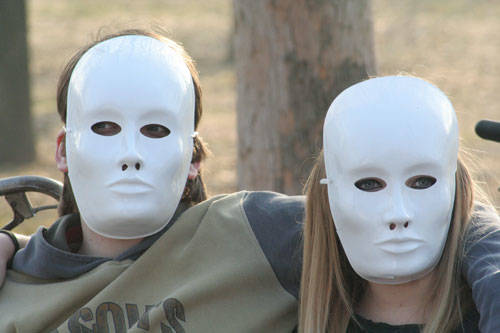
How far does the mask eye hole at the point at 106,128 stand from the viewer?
3168 millimetres

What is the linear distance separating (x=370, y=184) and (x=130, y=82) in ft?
3.29

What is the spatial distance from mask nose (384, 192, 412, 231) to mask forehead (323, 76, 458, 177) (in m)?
0.11

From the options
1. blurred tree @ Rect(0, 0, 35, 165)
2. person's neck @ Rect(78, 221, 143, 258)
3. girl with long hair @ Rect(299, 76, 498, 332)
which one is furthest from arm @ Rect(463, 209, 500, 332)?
blurred tree @ Rect(0, 0, 35, 165)

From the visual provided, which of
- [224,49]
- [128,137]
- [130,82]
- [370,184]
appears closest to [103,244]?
[128,137]

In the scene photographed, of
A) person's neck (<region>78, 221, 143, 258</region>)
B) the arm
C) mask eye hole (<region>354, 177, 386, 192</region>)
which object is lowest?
person's neck (<region>78, 221, 143, 258</region>)

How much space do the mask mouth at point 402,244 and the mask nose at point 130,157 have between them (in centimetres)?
96

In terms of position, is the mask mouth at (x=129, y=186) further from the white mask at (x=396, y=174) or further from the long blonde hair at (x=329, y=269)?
the white mask at (x=396, y=174)

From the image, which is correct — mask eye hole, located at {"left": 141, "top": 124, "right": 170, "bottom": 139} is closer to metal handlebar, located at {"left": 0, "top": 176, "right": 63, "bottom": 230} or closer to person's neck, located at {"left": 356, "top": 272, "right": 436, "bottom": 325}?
metal handlebar, located at {"left": 0, "top": 176, "right": 63, "bottom": 230}

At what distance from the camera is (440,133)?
266cm

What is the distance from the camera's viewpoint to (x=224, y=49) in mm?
17688

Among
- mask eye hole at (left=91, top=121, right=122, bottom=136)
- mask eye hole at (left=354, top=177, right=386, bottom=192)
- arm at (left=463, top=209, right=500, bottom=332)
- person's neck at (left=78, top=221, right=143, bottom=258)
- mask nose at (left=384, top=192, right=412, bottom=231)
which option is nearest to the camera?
A: arm at (left=463, top=209, right=500, bottom=332)

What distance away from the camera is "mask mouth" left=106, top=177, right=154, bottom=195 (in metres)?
3.06

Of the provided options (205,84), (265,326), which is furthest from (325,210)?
(205,84)

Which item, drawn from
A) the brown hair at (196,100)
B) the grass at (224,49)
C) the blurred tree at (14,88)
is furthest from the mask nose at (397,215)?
the blurred tree at (14,88)
